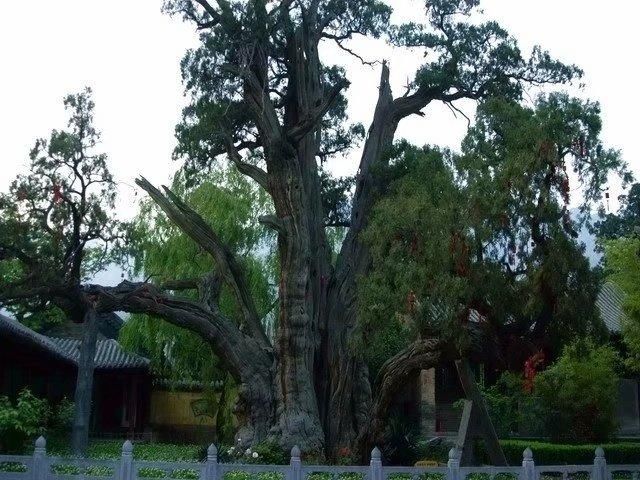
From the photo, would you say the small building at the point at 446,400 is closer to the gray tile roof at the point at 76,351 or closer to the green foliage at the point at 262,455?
the gray tile roof at the point at 76,351

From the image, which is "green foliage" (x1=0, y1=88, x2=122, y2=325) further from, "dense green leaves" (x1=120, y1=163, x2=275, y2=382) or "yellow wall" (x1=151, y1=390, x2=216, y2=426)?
"yellow wall" (x1=151, y1=390, x2=216, y2=426)

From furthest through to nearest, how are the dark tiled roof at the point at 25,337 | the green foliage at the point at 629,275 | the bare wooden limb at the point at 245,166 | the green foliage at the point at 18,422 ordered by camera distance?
1. the dark tiled roof at the point at 25,337
2. the bare wooden limb at the point at 245,166
3. the green foliage at the point at 629,275
4. the green foliage at the point at 18,422

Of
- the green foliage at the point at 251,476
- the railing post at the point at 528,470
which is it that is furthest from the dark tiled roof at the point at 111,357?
the railing post at the point at 528,470

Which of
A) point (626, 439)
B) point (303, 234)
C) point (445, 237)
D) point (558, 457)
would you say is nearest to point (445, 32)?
point (303, 234)

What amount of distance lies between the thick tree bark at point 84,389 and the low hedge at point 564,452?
8513mm

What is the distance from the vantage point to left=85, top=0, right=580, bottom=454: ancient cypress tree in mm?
15898

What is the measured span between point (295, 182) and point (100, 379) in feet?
52.3

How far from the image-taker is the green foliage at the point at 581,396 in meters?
19.9

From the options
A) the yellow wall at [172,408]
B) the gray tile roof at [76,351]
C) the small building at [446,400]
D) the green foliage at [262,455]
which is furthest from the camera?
the yellow wall at [172,408]

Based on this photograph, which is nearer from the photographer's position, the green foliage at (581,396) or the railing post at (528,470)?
the railing post at (528,470)

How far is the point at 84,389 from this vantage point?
15953 mm

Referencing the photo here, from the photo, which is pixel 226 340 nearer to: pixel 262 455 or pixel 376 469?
pixel 262 455

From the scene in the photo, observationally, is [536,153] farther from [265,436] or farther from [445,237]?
[265,436]

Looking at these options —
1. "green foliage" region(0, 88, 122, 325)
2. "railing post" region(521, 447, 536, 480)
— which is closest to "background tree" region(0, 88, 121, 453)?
"green foliage" region(0, 88, 122, 325)
